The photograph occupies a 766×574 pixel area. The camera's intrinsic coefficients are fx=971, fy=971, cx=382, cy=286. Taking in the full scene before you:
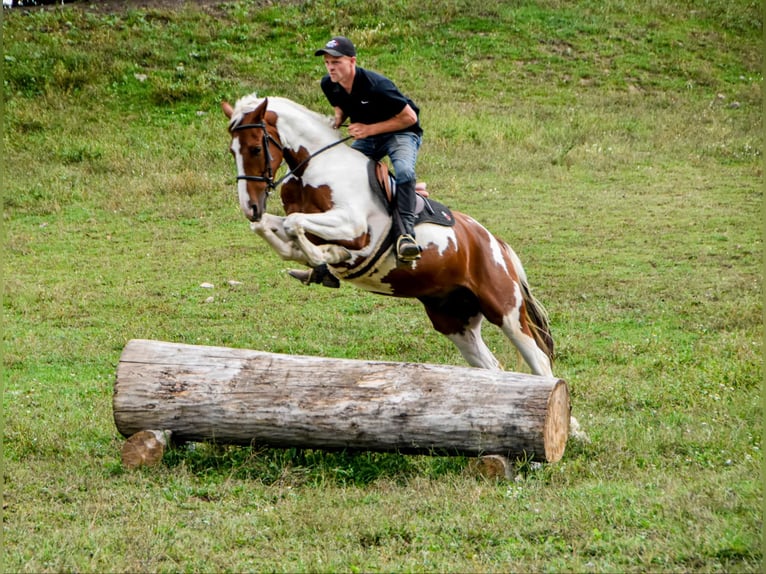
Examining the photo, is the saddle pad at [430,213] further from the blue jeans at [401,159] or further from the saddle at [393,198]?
the blue jeans at [401,159]

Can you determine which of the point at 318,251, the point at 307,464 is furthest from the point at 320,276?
the point at 307,464

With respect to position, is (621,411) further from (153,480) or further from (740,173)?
(740,173)

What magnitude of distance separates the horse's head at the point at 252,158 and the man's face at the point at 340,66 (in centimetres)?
63

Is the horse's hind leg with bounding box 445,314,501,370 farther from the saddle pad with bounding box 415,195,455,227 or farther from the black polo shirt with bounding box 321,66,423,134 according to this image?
the black polo shirt with bounding box 321,66,423,134

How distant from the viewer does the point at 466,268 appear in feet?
29.1

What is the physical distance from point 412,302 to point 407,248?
6092 millimetres

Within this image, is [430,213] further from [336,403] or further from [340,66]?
[336,403]

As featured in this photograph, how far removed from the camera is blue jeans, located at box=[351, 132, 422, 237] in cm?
839

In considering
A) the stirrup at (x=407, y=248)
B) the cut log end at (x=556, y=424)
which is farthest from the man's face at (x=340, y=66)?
the cut log end at (x=556, y=424)

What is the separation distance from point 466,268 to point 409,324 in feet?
13.4

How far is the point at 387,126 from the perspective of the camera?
8453 millimetres

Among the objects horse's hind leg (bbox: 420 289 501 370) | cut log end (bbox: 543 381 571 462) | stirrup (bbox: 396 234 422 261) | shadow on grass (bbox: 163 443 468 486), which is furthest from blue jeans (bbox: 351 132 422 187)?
shadow on grass (bbox: 163 443 468 486)

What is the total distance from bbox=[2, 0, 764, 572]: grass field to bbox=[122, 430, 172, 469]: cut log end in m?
0.13

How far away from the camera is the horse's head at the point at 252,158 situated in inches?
311
